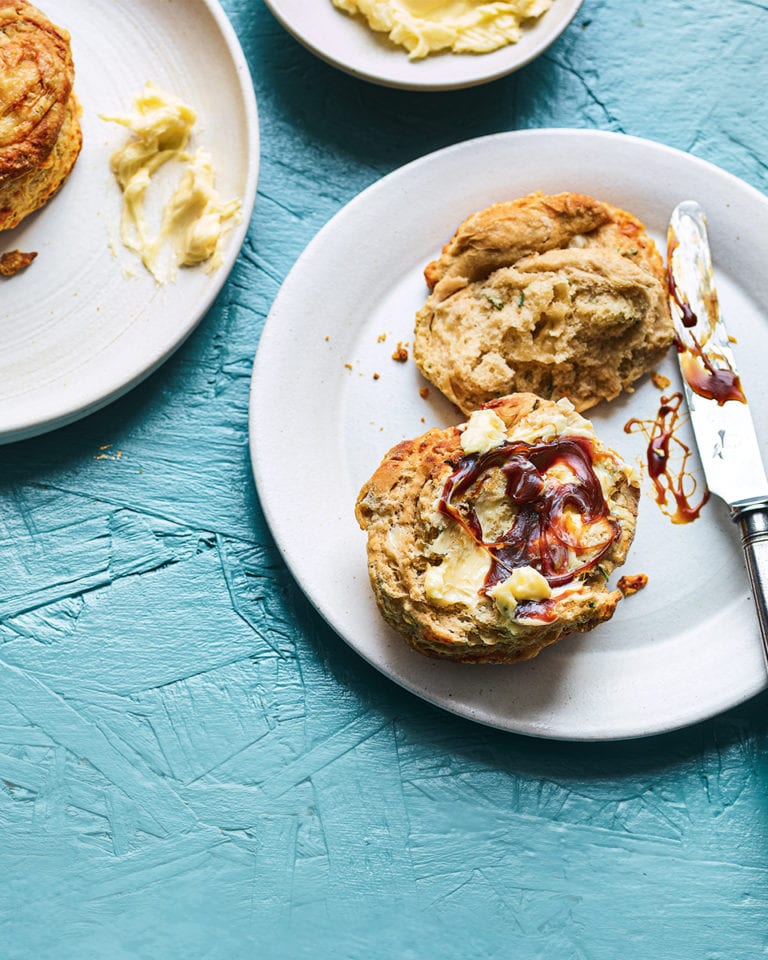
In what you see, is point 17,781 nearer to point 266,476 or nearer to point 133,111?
point 266,476

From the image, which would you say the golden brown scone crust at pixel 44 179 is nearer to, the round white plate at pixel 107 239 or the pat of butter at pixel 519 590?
the round white plate at pixel 107 239

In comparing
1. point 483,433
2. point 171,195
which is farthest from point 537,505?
point 171,195

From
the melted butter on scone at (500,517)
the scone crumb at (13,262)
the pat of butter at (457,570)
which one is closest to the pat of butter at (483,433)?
the melted butter on scone at (500,517)

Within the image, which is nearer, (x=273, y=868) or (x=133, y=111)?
(x=273, y=868)

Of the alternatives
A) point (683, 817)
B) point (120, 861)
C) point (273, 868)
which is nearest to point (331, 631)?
point (273, 868)

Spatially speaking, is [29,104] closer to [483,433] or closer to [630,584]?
[483,433]
